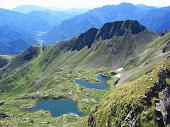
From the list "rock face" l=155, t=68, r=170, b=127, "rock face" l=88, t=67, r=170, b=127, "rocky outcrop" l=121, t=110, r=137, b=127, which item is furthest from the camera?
"rocky outcrop" l=121, t=110, r=137, b=127

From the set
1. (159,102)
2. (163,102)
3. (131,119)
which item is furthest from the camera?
(131,119)

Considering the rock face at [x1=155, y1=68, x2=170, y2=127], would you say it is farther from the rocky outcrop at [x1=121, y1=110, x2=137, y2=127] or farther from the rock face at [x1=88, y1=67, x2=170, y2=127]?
the rocky outcrop at [x1=121, y1=110, x2=137, y2=127]

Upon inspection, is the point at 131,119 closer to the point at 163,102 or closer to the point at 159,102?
the point at 159,102

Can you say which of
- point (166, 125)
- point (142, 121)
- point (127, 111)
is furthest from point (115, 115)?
point (166, 125)

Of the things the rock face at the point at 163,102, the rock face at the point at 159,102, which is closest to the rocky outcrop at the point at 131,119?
the rock face at the point at 159,102

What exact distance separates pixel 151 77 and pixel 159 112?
1412cm

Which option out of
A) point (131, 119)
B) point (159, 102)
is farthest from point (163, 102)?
point (131, 119)

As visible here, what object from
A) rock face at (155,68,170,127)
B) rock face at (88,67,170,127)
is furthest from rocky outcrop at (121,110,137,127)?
rock face at (155,68,170,127)

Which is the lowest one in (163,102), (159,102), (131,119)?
(131,119)

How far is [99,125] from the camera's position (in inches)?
4092

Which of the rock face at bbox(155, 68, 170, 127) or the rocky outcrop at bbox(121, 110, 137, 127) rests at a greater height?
the rock face at bbox(155, 68, 170, 127)

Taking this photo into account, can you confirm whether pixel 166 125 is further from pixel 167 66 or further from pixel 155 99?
pixel 167 66

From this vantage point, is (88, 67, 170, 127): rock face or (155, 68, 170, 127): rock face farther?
(88, 67, 170, 127): rock face

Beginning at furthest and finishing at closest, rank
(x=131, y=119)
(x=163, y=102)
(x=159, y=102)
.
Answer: (x=131, y=119)
(x=159, y=102)
(x=163, y=102)
